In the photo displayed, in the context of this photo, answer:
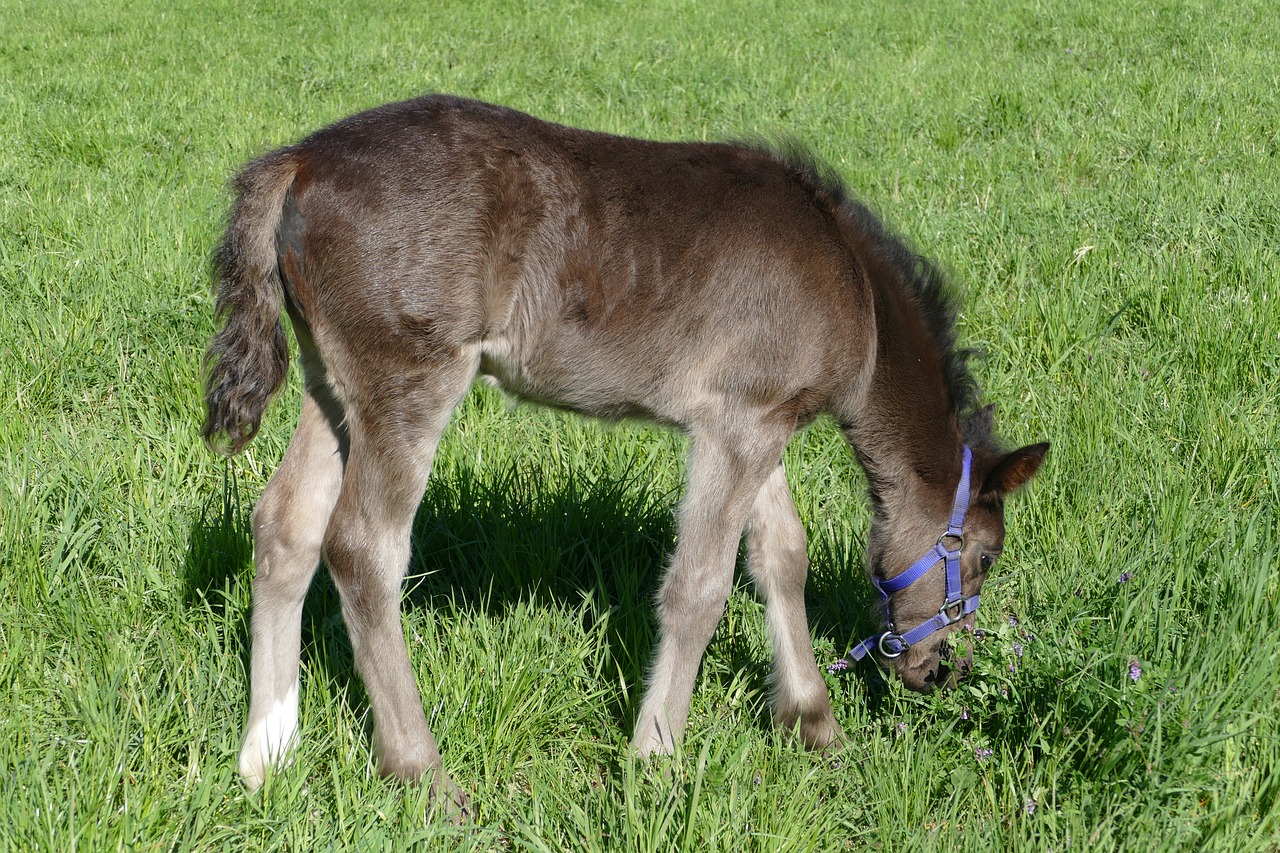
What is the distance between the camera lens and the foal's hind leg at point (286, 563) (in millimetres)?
2832

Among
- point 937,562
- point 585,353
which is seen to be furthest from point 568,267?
point 937,562

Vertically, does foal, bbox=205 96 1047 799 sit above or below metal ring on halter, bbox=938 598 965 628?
above

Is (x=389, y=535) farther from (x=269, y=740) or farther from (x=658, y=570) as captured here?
(x=658, y=570)

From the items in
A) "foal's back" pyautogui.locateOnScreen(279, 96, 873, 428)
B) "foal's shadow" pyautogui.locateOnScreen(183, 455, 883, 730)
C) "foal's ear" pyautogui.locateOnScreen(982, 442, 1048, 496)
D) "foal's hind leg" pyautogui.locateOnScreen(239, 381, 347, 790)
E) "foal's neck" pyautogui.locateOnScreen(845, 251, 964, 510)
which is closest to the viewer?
"foal's back" pyautogui.locateOnScreen(279, 96, 873, 428)

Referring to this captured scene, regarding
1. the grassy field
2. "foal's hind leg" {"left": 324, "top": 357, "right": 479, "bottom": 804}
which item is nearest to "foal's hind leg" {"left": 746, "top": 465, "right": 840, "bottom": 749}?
the grassy field

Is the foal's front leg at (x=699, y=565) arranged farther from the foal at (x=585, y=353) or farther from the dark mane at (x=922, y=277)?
the dark mane at (x=922, y=277)

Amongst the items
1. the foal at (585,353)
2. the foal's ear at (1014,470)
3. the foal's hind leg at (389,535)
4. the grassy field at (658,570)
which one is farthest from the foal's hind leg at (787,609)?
the foal's hind leg at (389,535)

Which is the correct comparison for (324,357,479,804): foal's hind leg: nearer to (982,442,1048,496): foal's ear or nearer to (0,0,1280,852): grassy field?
(0,0,1280,852): grassy field

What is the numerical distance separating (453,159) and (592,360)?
626 mm

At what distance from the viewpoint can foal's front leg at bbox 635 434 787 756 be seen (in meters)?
2.93

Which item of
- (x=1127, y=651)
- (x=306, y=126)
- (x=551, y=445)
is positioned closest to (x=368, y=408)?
(x=551, y=445)

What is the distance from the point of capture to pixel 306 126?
7.55m

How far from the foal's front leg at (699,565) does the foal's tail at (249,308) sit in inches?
45.2

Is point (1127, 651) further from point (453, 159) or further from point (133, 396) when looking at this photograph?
point (133, 396)
